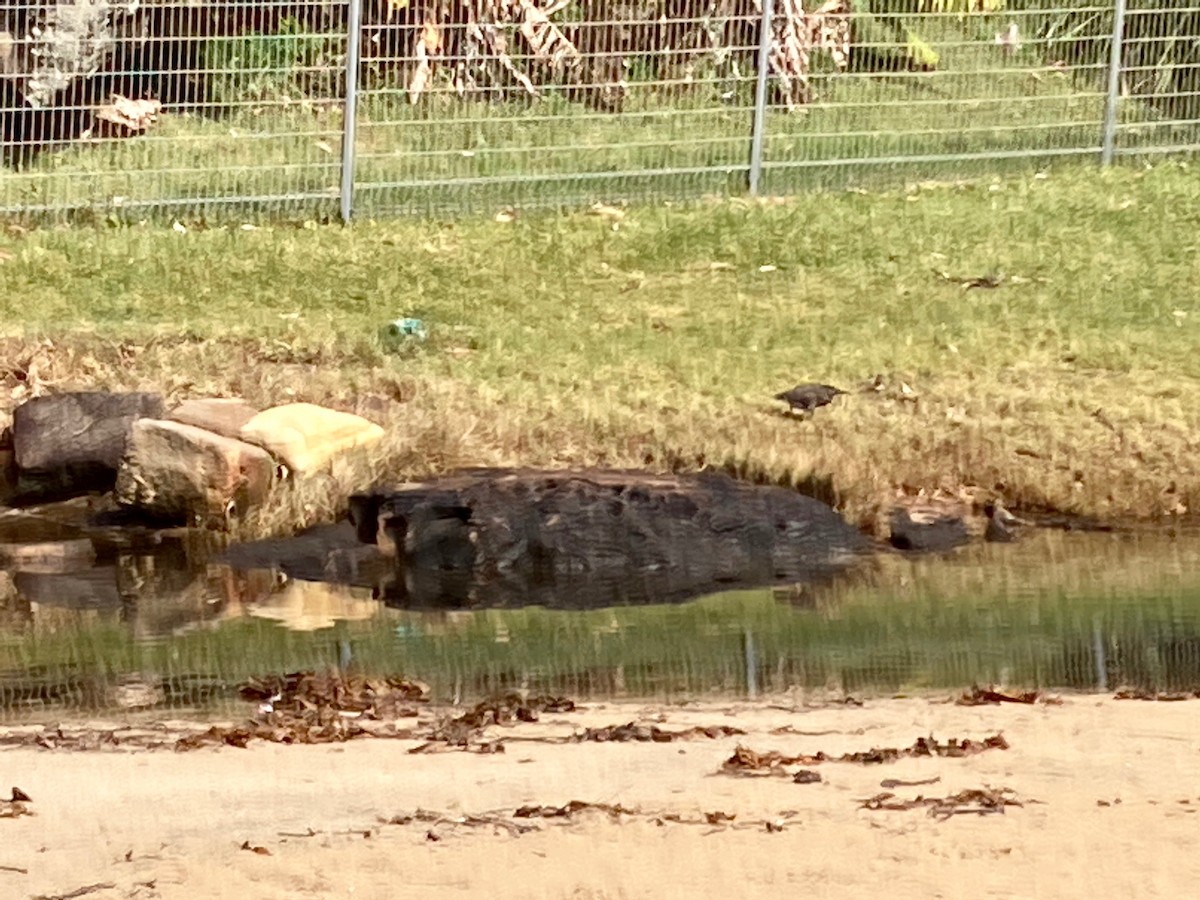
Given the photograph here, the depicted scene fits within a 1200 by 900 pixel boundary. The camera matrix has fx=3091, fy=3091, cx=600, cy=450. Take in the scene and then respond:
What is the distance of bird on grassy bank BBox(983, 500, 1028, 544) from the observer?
10797 mm

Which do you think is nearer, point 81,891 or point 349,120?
point 81,891

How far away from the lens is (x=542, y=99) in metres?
Result: 15.6

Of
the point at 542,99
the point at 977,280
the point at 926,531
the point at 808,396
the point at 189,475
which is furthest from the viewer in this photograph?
the point at 542,99

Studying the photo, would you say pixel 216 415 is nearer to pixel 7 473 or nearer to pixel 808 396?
pixel 7 473

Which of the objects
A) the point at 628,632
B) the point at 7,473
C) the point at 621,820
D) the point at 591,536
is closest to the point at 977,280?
the point at 591,536

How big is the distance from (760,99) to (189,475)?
19.1ft

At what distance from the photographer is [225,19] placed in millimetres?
14539

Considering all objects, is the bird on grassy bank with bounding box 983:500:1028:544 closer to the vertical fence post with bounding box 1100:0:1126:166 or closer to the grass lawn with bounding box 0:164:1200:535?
the grass lawn with bounding box 0:164:1200:535

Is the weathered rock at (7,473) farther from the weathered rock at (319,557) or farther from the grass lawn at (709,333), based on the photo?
the weathered rock at (319,557)

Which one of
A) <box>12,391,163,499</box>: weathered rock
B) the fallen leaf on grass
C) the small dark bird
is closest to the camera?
<box>12,391,163,499</box>: weathered rock

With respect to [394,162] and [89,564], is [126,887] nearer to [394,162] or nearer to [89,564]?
[89,564]

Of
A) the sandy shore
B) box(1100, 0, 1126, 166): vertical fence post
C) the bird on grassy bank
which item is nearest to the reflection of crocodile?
the bird on grassy bank

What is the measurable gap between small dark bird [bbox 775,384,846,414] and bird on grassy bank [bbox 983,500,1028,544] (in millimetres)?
923

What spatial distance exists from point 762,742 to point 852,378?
4809mm
